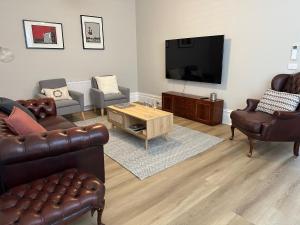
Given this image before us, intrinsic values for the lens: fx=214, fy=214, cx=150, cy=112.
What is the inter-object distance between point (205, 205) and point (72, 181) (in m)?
1.18

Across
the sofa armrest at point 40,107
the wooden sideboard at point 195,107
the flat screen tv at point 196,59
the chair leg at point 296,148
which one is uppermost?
the flat screen tv at point 196,59

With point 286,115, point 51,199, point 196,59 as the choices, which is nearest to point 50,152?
point 51,199

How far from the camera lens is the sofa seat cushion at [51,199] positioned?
3.97 ft

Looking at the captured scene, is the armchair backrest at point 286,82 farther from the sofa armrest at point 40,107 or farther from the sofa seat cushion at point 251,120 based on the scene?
the sofa armrest at point 40,107

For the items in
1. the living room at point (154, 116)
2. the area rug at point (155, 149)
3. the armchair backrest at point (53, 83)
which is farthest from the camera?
the armchair backrest at point (53, 83)

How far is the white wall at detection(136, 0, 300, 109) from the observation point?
320 centimetres

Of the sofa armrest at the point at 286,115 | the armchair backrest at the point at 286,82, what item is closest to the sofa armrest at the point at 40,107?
the sofa armrest at the point at 286,115

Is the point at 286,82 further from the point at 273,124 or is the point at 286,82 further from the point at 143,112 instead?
the point at 143,112

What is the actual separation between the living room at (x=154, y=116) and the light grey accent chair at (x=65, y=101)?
0.07ft

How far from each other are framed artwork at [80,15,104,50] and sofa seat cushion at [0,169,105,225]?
13.1 feet

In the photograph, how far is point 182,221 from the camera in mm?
1746

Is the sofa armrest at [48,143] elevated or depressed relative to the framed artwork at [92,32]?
depressed

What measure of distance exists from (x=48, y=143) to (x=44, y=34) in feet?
11.9

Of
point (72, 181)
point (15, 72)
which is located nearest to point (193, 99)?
point (72, 181)
